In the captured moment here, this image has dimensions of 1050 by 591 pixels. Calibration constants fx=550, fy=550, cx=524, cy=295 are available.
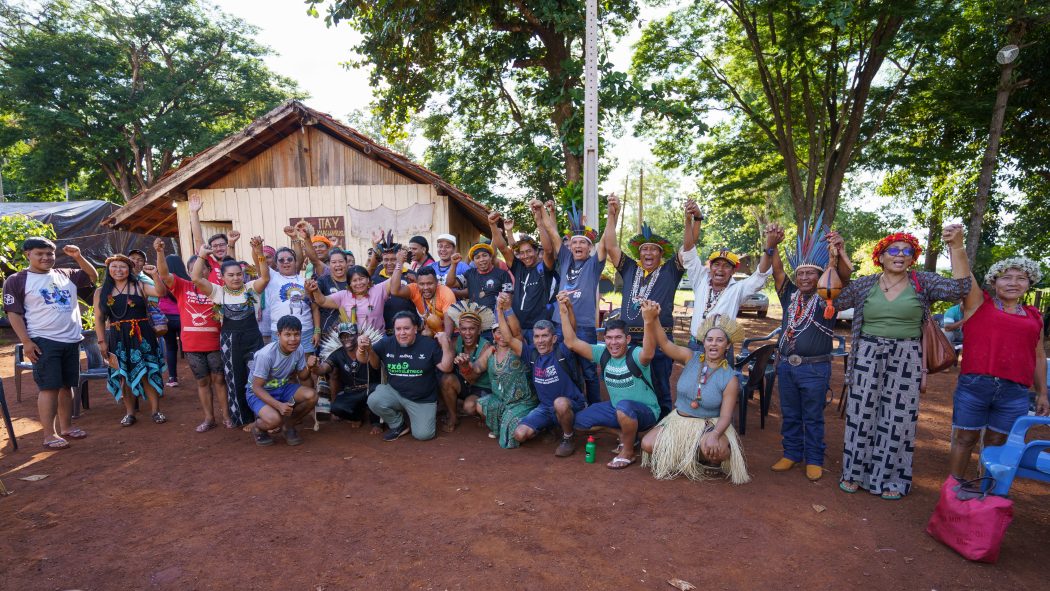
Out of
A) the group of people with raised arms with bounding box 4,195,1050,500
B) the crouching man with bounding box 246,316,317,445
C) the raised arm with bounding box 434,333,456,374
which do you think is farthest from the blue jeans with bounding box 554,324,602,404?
the crouching man with bounding box 246,316,317,445

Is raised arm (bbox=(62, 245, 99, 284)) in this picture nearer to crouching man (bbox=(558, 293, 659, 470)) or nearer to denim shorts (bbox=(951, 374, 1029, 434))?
crouching man (bbox=(558, 293, 659, 470))

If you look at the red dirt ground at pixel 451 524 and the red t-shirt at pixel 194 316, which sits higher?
the red t-shirt at pixel 194 316

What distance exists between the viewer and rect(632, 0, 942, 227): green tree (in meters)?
11.0

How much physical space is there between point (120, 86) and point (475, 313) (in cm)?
2029

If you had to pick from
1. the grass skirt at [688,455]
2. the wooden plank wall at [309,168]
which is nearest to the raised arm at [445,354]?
the grass skirt at [688,455]

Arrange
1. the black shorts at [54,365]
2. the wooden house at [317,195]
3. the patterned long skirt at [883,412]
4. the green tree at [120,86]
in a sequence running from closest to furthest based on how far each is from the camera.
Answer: the patterned long skirt at [883,412] → the black shorts at [54,365] → the wooden house at [317,195] → the green tree at [120,86]

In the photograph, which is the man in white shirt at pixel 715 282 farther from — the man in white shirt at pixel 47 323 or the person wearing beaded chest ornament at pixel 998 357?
the man in white shirt at pixel 47 323

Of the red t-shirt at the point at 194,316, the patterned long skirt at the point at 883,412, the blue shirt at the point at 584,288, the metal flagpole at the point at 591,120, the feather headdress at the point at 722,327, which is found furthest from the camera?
the metal flagpole at the point at 591,120

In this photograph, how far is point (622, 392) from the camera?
486cm

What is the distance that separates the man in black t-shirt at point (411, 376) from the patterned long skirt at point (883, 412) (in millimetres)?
3488

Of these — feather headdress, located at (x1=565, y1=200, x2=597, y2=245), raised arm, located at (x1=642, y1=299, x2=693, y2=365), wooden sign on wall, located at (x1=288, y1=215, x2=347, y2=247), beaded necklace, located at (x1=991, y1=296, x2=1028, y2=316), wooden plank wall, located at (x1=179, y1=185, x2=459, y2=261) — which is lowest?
raised arm, located at (x1=642, y1=299, x2=693, y2=365)

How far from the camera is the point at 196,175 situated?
8781 mm

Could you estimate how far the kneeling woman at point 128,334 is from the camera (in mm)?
5730

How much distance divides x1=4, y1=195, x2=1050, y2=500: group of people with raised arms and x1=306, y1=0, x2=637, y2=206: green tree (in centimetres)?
487
